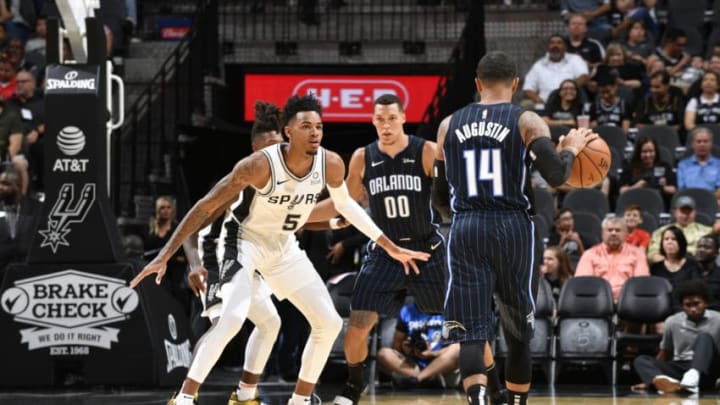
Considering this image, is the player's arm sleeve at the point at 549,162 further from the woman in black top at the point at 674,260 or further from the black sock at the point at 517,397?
the woman in black top at the point at 674,260

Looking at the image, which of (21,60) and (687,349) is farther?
(21,60)

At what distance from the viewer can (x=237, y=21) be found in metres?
17.3

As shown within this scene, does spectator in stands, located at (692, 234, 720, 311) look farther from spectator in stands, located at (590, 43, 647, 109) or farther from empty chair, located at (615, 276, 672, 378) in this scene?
spectator in stands, located at (590, 43, 647, 109)

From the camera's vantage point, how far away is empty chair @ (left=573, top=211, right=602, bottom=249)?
1279 cm

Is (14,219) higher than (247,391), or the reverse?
(14,219)

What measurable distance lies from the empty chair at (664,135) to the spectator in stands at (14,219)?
643cm

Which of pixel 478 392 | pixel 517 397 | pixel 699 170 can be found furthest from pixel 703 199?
pixel 478 392

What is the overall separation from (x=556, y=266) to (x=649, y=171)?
1812 mm

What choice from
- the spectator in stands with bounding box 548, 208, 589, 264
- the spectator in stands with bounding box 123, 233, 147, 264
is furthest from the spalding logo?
the spectator in stands with bounding box 548, 208, 589, 264

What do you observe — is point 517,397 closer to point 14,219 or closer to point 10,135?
point 14,219

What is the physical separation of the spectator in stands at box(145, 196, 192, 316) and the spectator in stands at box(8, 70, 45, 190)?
1.99m

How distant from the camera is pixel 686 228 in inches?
486

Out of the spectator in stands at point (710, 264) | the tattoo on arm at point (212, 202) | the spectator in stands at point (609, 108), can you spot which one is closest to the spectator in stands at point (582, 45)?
the spectator in stands at point (609, 108)

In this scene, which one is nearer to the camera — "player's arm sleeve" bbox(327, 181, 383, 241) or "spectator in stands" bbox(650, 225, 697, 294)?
"player's arm sleeve" bbox(327, 181, 383, 241)
